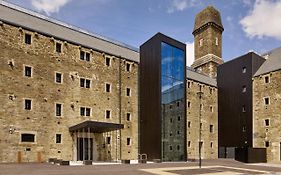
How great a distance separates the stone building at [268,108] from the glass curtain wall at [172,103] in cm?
1198

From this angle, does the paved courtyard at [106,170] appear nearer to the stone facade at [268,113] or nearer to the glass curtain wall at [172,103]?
the glass curtain wall at [172,103]

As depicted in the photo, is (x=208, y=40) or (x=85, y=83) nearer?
(x=85, y=83)

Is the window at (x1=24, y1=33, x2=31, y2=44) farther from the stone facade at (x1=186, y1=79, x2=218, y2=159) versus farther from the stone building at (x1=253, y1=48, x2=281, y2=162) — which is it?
the stone building at (x1=253, y1=48, x2=281, y2=162)

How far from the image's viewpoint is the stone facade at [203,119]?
4206 cm

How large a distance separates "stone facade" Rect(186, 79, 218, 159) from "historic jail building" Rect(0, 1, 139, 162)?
993 cm

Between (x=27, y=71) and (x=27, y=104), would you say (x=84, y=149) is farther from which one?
(x=27, y=71)

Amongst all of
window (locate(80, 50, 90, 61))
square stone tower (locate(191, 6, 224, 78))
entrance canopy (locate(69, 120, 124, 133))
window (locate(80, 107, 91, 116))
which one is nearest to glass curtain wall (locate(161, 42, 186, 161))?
entrance canopy (locate(69, 120, 124, 133))

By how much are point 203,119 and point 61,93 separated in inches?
917

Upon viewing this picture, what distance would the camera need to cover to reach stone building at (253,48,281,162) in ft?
123

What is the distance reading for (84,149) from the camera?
30.7m

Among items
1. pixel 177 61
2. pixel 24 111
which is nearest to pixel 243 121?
pixel 177 61

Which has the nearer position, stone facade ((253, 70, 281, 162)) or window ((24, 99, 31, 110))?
window ((24, 99, 31, 110))

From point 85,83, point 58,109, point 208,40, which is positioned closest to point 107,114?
Answer: point 85,83

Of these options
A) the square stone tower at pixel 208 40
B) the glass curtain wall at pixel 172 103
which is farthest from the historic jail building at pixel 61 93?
the square stone tower at pixel 208 40
